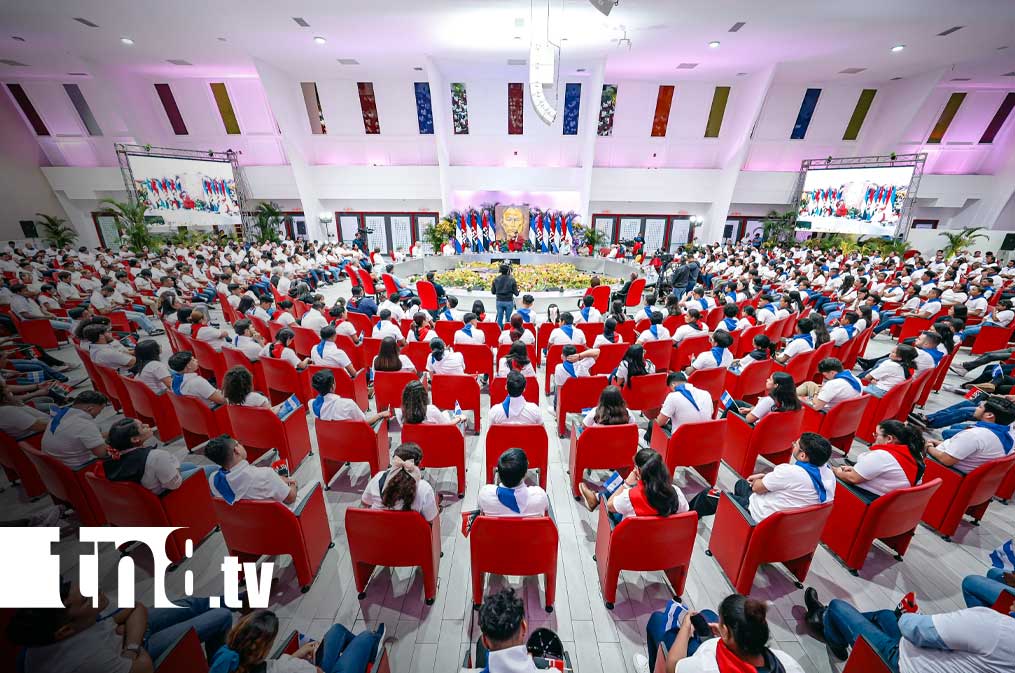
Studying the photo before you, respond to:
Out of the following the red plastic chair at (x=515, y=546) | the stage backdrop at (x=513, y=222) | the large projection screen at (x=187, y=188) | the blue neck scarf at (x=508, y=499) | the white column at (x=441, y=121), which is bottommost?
the red plastic chair at (x=515, y=546)

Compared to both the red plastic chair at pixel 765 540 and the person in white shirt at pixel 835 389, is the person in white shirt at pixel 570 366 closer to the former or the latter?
the red plastic chair at pixel 765 540

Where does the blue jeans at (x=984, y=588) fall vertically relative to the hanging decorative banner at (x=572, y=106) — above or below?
below

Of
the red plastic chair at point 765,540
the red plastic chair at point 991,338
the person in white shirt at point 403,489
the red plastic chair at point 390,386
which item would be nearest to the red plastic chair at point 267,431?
the red plastic chair at point 390,386

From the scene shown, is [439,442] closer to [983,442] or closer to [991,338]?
[983,442]

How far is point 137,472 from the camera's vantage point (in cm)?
261

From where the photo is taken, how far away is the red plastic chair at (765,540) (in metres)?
2.38

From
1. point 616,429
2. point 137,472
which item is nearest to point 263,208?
point 137,472

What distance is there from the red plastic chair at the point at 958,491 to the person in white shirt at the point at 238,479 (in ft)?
16.0

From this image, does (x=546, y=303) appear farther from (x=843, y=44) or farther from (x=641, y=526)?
(x=843, y=44)

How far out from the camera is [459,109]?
55.6ft

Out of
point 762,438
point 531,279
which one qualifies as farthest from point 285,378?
point 531,279

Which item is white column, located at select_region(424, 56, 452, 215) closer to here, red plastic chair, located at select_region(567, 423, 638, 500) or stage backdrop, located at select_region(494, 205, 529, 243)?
stage backdrop, located at select_region(494, 205, 529, 243)

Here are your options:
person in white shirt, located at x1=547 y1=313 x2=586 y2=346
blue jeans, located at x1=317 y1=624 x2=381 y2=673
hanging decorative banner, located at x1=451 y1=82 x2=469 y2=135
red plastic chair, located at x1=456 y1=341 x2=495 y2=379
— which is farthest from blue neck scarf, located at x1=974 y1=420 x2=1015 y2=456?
hanging decorative banner, located at x1=451 y1=82 x2=469 y2=135

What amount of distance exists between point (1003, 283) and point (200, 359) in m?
16.7
